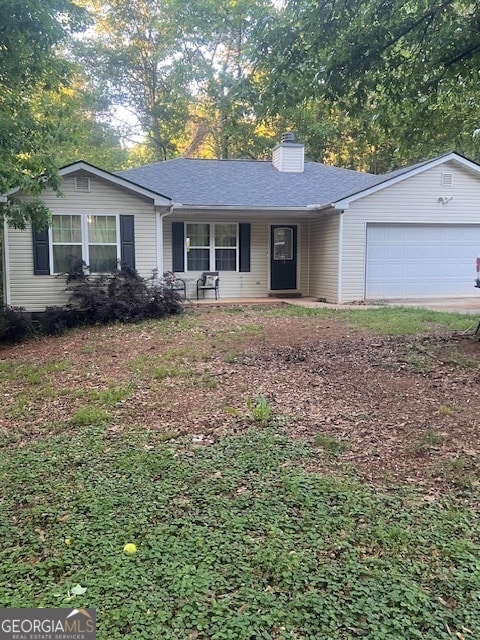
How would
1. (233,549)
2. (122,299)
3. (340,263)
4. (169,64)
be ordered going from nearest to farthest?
1. (233,549)
2. (122,299)
3. (340,263)
4. (169,64)

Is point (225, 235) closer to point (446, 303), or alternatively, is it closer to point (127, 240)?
point (127, 240)

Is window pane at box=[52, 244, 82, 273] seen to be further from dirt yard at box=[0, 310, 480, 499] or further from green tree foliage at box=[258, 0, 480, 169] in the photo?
green tree foliage at box=[258, 0, 480, 169]

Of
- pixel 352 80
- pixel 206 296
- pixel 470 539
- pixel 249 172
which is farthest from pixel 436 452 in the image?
pixel 249 172

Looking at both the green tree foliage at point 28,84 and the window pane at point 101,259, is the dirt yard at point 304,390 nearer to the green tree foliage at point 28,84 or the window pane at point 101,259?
the green tree foliage at point 28,84

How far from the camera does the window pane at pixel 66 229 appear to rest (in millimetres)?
11617

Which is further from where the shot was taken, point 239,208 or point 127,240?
point 239,208

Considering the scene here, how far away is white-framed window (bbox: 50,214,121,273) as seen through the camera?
11633mm

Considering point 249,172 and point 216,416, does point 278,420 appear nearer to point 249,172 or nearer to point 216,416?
point 216,416

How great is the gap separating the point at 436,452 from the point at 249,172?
45.3 ft

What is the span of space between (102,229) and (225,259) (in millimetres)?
3787

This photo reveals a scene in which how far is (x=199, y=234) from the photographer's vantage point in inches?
560

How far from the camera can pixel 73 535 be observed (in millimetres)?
2832

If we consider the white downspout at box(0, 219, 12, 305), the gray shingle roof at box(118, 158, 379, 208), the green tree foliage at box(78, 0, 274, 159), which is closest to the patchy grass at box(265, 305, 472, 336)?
the gray shingle roof at box(118, 158, 379, 208)

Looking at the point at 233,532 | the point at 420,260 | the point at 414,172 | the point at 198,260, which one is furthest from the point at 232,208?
the point at 233,532
